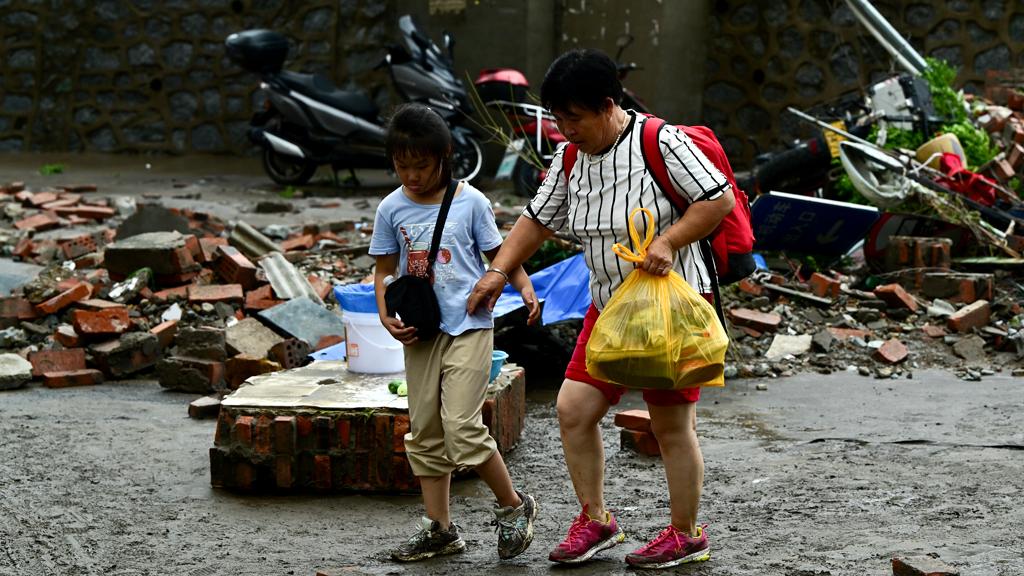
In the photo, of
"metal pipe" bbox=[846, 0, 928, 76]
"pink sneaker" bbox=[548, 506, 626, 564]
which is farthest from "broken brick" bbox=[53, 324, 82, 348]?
"metal pipe" bbox=[846, 0, 928, 76]

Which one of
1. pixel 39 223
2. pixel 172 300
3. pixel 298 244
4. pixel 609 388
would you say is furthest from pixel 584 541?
pixel 39 223

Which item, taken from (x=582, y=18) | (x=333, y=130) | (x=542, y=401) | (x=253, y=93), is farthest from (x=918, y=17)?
(x=542, y=401)

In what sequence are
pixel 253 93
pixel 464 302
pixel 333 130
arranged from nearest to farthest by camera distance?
pixel 464 302
pixel 333 130
pixel 253 93

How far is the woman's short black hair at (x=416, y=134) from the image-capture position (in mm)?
3807

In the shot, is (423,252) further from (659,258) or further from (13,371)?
(13,371)

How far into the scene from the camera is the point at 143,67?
15.0m

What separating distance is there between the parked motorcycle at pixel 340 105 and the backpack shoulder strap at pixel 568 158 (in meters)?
7.76

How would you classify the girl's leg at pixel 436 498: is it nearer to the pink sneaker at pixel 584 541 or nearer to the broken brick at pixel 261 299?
the pink sneaker at pixel 584 541

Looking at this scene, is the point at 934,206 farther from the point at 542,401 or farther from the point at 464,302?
the point at 464,302

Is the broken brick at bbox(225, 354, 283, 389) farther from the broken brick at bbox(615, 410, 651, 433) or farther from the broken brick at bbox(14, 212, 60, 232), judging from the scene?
the broken brick at bbox(14, 212, 60, 232)

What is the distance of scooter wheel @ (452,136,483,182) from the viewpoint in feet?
37.8

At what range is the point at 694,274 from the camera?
3658 mm

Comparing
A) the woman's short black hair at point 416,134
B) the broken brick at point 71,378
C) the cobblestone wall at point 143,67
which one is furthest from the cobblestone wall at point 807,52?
the woman's short black hair at point 416,134

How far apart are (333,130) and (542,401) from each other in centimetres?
621
